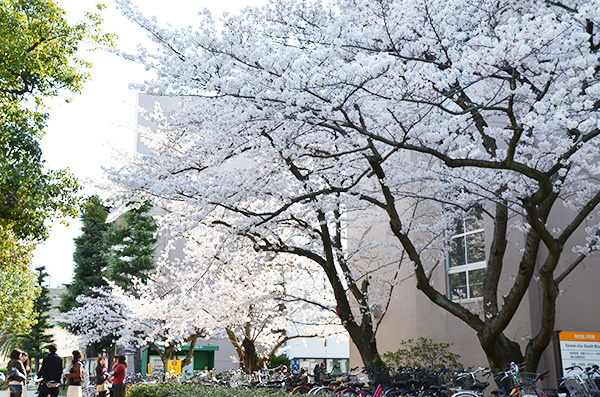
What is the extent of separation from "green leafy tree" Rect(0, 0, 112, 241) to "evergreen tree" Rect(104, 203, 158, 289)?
59.0ft

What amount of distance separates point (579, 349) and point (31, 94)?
9.82 metres

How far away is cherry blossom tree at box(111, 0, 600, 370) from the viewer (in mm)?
6227

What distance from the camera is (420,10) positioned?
6613 millimetres

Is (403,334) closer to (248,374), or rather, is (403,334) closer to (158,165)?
(248,374)

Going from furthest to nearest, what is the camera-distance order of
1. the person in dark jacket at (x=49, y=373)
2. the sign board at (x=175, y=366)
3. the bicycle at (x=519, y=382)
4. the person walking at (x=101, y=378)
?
the sign board at (x=175, y=366), the person walking at (x=101, y=378), the person in dark jacket at (x=49, y=373), the bicycle at (x=519, y=382)

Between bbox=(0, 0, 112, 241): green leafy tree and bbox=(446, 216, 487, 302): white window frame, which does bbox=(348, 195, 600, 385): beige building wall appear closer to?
bbox=(446, 216, 487, 302): white window frame

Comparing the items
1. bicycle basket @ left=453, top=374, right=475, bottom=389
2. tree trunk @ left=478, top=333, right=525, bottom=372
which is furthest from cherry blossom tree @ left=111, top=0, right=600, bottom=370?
bicycle basket @ left=453, top=374, right=475, bottom=389

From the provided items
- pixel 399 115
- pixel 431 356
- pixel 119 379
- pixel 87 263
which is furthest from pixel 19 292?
pixel 399 115

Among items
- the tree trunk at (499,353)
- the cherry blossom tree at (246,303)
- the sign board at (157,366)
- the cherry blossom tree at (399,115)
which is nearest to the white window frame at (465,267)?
the cherry blossom tree at (399,115)

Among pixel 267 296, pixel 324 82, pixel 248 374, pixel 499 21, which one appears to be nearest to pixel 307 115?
pixel 324 82

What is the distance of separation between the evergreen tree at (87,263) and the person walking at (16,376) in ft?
64.0

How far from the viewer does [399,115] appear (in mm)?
7785

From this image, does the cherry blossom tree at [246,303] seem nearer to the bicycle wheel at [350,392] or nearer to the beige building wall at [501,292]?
the beige building wall at [501,292]

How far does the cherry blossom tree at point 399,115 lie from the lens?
20.4ft
